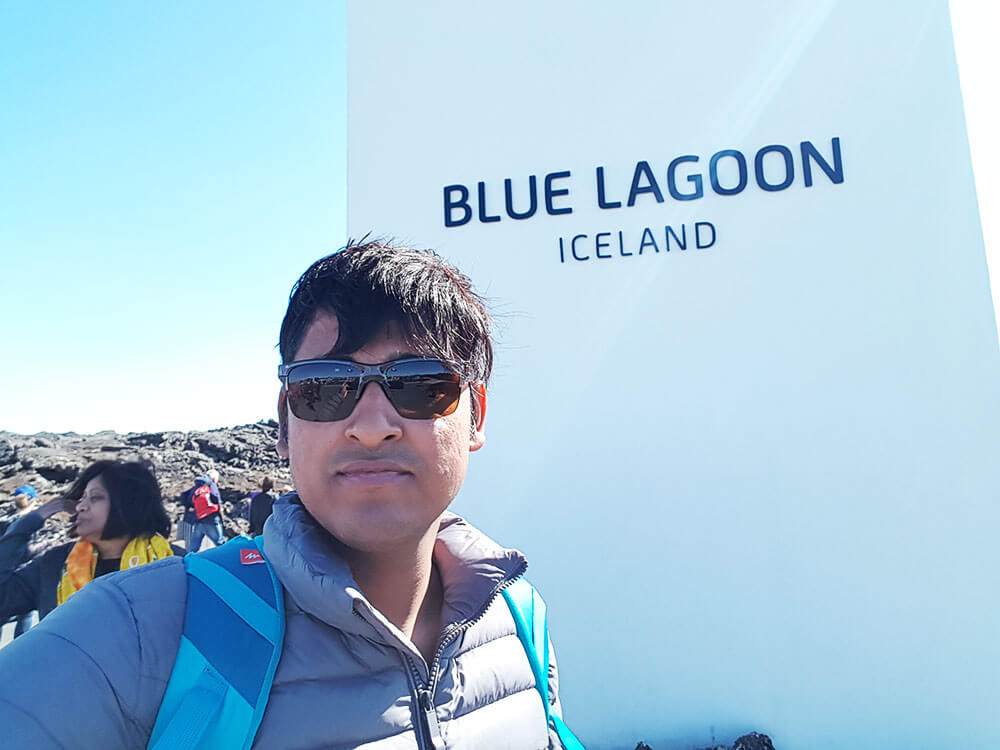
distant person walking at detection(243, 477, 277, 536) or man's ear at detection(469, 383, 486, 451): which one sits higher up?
man's ear at detection(469, 383, 486, 451)

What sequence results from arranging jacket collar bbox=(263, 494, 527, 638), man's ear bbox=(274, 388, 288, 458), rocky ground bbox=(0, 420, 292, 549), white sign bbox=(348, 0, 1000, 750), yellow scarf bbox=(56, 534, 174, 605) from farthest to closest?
rocky ground bbox=(0, 420, 292, 549), white sign bbox=(348, 0, 1000, 750), yellow scarf bbox=(56, 534, 174, 605), man's ear bbox=(274, 388, 288, 458), jacket collar bbox=(263, 494, 527, 638)

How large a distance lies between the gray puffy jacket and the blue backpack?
0.02 meters

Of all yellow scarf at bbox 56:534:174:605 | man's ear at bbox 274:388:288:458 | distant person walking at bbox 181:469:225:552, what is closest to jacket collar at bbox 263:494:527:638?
man's ear at bbox 274:388:288:458

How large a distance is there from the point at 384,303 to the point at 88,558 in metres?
2.89

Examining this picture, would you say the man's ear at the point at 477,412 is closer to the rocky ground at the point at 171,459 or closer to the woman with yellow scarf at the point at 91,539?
the woman with yellow scarf at the point at 91,539

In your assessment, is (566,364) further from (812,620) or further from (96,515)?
(96,515)

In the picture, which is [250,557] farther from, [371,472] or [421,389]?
[421,389]

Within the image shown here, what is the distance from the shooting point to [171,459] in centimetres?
2058

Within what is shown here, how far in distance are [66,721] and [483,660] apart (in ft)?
2.29

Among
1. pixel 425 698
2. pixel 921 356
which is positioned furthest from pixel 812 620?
pixel 425 698

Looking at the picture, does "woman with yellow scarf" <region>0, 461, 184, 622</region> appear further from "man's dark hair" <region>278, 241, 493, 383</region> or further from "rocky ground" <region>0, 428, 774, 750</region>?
"rocky ground" <region>0, 428, 774, 750</region>

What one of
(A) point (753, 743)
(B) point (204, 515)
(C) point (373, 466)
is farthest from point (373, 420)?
(B) point (204, 515)

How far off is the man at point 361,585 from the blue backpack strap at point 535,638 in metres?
0.03

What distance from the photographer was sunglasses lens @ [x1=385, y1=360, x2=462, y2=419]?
3.78ft
